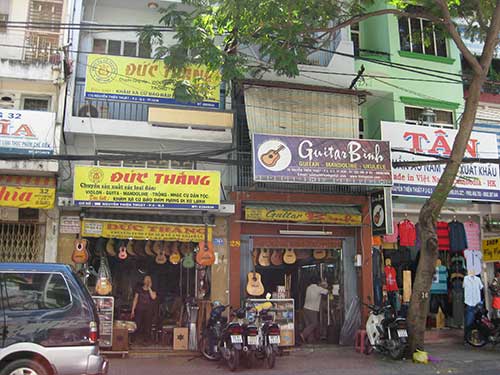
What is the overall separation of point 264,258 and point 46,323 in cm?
705

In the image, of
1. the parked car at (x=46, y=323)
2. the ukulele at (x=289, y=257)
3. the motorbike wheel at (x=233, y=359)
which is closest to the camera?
the parked car at (x=46, y=323)

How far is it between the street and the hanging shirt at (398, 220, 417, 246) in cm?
293

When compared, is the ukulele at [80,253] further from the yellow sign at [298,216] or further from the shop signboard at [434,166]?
the shop signboard at [434,166]

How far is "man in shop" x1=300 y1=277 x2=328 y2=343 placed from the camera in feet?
40.8

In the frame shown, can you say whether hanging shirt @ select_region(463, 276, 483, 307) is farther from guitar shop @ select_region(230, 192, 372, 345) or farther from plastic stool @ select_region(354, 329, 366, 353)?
plastic stool @ select_region(354, 329, 366, 353)

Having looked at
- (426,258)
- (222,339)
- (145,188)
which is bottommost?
(222,339)

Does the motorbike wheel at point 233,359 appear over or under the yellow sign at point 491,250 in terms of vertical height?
under

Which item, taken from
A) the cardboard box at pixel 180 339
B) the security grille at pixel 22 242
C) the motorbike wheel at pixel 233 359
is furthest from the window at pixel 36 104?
the motorbike wheel at pixel 233 359

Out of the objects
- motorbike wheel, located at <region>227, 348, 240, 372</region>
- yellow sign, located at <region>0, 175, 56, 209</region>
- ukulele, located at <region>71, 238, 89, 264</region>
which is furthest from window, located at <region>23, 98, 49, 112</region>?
motorbike wheel, located at <region>227, 348, 240, 372</region>

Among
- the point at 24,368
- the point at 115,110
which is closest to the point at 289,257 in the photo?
the point at 115,110

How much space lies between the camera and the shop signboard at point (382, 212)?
1242 cm

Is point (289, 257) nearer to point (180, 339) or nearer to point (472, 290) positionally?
point (180, 339)

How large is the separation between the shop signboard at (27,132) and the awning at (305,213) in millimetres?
4934

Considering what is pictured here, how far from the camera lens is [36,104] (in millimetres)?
12430
